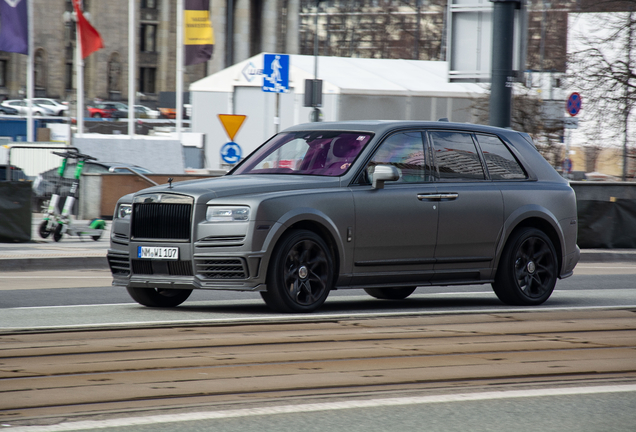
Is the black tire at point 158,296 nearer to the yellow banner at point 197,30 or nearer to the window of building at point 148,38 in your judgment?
the yellow banner at point 197,30

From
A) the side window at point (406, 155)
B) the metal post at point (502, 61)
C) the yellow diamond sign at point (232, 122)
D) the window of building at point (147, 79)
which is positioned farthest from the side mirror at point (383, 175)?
the window of building at point (147, 79)

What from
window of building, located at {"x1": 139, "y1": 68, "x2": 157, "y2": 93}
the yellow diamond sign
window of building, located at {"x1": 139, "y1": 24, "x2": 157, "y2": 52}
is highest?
window of building, located at {"x1": 139, "y1": 24, "x2": 157, "y2": 52}

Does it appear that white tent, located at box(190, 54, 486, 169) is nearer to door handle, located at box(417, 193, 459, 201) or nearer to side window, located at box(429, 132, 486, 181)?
side window, located at box(429, 132, 486, 181)

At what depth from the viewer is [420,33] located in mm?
93938

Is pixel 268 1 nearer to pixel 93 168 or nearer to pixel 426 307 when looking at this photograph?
pixel 93 168

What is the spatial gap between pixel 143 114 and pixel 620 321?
75275mm

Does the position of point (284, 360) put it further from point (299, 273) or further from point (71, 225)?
point (71, 225)

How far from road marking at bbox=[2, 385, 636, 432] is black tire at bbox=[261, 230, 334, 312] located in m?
3.28

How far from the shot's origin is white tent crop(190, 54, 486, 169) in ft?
116

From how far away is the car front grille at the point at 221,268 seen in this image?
877cm

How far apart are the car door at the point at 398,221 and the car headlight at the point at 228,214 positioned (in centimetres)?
109

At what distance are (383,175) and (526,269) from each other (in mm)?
2145

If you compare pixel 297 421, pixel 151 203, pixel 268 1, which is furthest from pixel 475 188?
pixel 268 1

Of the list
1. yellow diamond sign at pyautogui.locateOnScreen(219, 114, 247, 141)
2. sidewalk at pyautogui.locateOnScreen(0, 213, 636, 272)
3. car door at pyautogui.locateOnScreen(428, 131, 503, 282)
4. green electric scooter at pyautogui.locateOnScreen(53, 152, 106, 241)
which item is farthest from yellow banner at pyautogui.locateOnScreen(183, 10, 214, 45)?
car door at pyautogui.locateOnScreen(428, 131, 503, 282)
